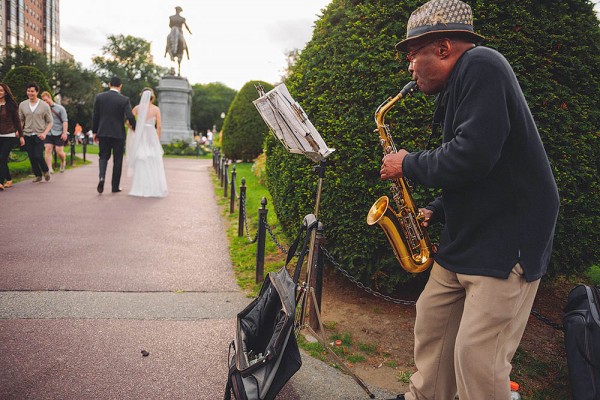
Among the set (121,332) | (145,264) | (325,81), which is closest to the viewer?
(121,332)

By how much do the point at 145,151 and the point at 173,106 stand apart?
59.1ft

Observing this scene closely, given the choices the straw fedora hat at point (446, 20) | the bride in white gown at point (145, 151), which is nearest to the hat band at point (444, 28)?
the straw fedora hat at point (446, 20)

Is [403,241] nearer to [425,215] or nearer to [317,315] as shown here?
[425,215]

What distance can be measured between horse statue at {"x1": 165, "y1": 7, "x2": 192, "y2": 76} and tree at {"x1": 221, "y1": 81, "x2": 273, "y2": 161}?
940cm

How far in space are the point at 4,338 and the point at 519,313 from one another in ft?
12.7

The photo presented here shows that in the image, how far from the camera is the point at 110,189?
11633 mm

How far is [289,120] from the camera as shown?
10.5 ft

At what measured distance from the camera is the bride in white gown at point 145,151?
1070cm

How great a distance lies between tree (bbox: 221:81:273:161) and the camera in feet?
67.2

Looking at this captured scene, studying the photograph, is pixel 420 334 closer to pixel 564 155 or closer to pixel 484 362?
pixel 484 362

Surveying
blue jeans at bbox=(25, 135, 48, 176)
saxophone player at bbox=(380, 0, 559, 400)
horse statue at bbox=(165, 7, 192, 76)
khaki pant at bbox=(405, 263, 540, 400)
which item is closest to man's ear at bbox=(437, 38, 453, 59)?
saxophone player at bbox=(380, 0, 559, 400)

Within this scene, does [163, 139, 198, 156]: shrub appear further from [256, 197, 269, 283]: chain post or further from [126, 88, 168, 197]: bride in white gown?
[256, 197, 269, 283]: chain post

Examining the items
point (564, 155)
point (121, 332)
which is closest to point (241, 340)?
point (121, 332)

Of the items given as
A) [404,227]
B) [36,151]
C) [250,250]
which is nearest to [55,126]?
[36,151]
